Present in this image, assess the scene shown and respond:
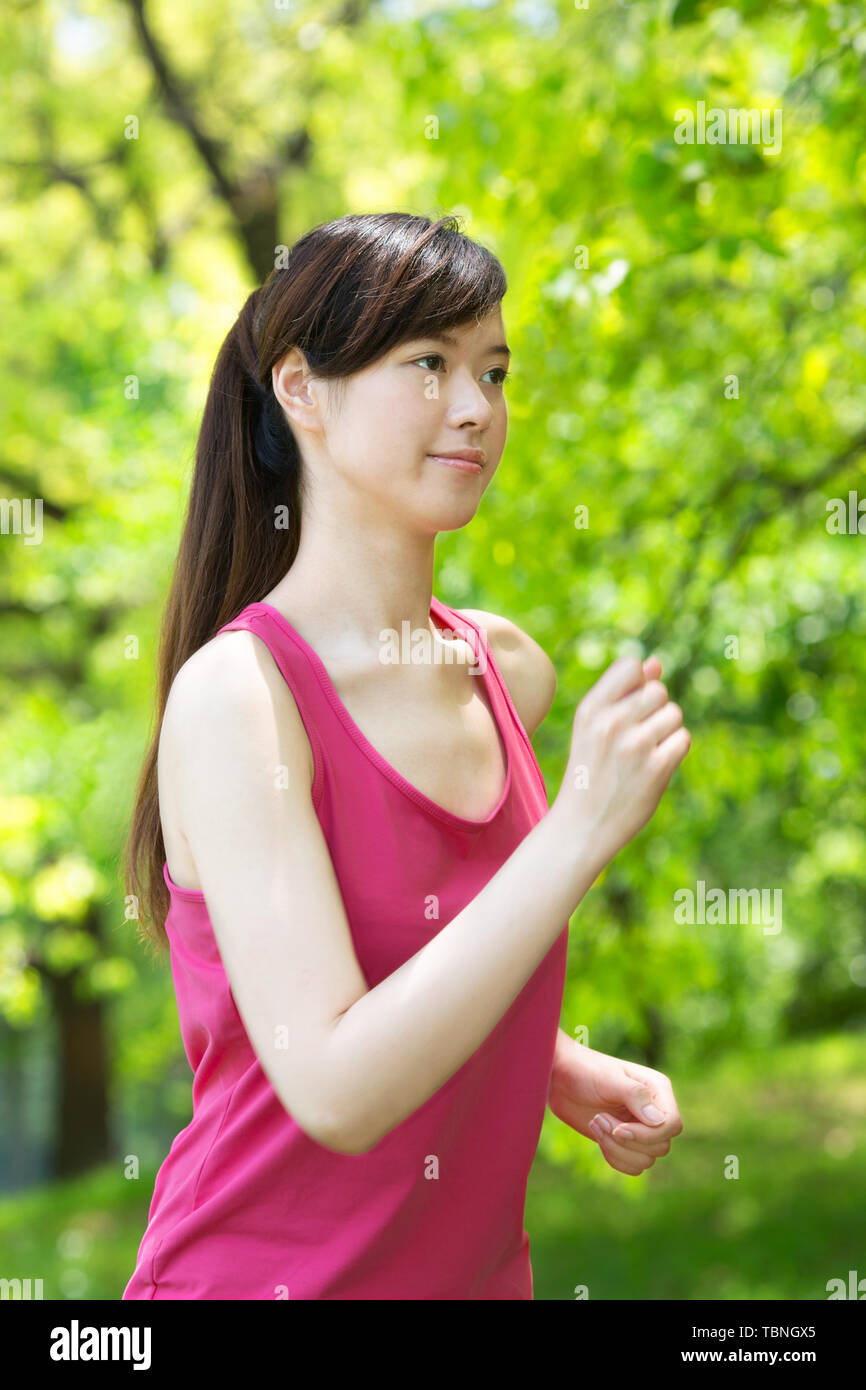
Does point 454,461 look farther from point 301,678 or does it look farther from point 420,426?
point 301,678

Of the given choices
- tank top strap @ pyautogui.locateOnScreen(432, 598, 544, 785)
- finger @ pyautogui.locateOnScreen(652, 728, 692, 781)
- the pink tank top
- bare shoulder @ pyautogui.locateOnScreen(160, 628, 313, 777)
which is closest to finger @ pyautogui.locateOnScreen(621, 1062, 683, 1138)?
the pink tank top

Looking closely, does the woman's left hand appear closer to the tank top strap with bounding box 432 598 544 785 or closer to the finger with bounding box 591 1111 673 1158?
the finger with bounding box 591 1111 673 1158

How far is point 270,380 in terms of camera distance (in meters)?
1.60

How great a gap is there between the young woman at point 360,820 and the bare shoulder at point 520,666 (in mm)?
155

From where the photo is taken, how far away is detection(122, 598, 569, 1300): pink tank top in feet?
4.50

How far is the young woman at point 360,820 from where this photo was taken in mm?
1218

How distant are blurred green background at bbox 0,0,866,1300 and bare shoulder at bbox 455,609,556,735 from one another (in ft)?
2.16

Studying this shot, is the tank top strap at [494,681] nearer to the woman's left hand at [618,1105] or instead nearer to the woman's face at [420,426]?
the woman's face at [420,426]

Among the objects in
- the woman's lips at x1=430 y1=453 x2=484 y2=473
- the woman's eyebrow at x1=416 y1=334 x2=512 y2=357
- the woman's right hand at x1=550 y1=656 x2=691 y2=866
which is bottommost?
the woman's right hand at x1=550 y1=656 x2=691 y2=866

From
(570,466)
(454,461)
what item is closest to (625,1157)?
(454,461)

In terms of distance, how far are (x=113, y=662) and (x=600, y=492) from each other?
432 cm

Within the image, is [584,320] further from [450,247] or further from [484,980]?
[484,980]

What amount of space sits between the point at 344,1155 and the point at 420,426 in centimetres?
76
